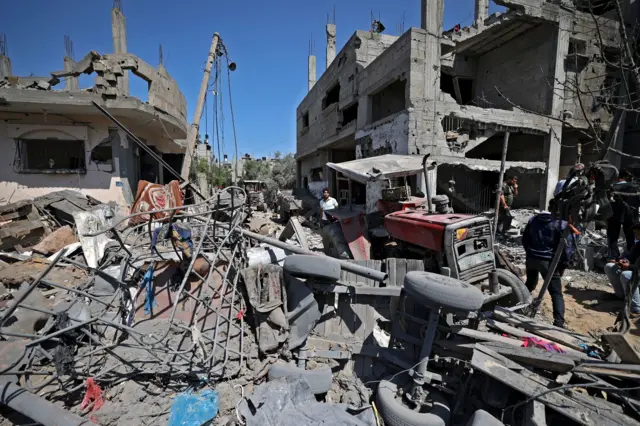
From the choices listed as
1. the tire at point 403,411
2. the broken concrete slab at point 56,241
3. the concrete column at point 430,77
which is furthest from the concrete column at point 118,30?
the tire at point 403,411

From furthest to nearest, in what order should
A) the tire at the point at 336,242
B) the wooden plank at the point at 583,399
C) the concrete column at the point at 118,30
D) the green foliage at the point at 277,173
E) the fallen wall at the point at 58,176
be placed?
the green foliage at the point at 277,173
the concrete column at the point at 118,30
the fallen wall at the point at 58,176
the tire at the point at 336,242
the wooden plank at the point at 583,399

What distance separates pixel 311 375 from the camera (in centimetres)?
304

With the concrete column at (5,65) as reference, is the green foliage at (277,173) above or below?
below

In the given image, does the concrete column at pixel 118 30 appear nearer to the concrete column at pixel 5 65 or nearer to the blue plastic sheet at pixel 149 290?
the concrete column at pixel 5 65

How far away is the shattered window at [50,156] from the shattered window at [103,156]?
1.40 feet

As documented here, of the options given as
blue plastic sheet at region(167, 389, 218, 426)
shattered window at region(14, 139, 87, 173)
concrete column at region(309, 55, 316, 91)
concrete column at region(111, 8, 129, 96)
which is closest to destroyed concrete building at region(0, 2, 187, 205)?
shattered window at region(14, 139, 87, 173)

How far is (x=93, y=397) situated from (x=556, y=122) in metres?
16.2

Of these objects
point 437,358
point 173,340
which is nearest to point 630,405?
point 437,358

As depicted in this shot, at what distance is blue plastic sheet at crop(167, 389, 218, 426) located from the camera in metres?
2.58

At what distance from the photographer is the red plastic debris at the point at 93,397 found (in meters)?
2.72

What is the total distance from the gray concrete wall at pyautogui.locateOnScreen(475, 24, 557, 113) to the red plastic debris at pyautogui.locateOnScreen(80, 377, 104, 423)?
13982 millimetres

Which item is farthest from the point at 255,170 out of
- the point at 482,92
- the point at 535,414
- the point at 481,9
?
the point at 535,414

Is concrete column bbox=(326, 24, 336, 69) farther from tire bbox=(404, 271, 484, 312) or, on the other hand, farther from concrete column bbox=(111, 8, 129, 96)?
tire bbox=(404, 271, 484, 312)

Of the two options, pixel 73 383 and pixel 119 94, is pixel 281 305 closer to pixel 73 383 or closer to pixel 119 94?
pixel 73 383
